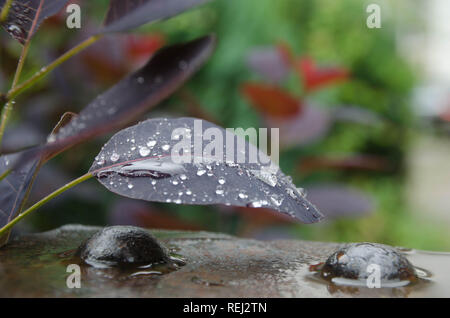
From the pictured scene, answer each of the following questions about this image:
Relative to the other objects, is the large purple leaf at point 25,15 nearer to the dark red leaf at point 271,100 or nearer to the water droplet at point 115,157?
the water droplet at point 115,157

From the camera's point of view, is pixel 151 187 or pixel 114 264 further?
pixel 114 264

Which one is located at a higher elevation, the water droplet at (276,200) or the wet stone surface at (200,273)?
the water droplet at (276,200)

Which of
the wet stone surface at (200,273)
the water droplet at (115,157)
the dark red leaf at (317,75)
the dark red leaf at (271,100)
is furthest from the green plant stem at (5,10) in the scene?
the dark red leaf at (317,75)

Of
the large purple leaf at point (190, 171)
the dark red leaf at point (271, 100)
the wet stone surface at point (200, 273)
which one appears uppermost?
the dark red leaf at point (271, 100)

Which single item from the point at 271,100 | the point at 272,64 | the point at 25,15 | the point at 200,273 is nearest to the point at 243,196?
the point at 200,273

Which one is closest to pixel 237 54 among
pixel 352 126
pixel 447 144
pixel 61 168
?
pixel 61 168

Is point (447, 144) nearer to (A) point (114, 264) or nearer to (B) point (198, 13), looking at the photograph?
(B) point (198, 13)
